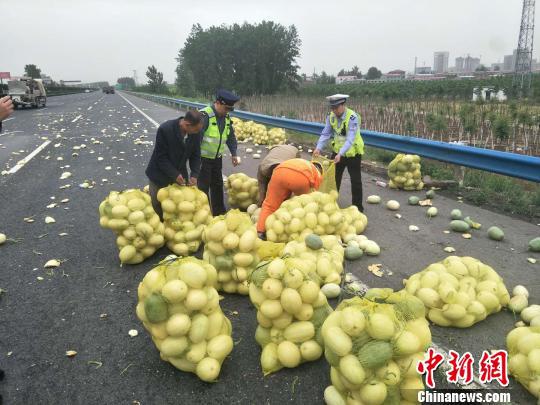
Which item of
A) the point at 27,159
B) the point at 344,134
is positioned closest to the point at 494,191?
the point at 344,134

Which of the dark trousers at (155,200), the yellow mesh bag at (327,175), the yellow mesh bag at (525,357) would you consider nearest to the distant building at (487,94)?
the yellow mesh bag at (327,175)

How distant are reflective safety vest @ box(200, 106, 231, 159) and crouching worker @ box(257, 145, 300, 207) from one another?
75cm

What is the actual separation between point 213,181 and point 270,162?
1.18 meters

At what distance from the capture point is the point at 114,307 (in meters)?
3.77

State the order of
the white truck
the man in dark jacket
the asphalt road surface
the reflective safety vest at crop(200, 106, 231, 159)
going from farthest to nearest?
the white truck < the reflective safety vest at crop(200, 106, 231, 159) < the man in dark jacket < the asphalt road surface

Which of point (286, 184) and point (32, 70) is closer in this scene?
point (286, 184)

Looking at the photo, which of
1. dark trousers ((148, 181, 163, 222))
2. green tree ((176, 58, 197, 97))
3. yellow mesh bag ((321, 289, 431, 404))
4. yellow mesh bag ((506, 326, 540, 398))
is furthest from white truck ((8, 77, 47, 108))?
green tree ((176, 58, 197, 97))

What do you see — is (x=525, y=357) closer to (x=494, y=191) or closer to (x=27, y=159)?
(x=494, y=191)

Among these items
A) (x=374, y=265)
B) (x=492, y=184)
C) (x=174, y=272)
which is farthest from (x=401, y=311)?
(x=492, y=184)

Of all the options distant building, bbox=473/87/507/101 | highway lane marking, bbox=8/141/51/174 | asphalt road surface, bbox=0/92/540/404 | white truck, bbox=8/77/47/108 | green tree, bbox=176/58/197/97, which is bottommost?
asphalt road surface, bbox=0/92/540/404

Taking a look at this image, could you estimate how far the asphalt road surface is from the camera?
274 centimetres

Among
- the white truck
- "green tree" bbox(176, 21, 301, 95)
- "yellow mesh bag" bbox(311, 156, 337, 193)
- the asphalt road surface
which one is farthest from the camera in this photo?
"green tree" bbox(176, 21, 301, 95)

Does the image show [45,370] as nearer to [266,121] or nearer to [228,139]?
[228,139]

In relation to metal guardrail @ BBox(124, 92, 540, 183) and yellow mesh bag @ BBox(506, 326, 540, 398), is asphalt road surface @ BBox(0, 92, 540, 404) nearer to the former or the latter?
yellow mesh bag @ BBox(506, 326, 540, 398)
